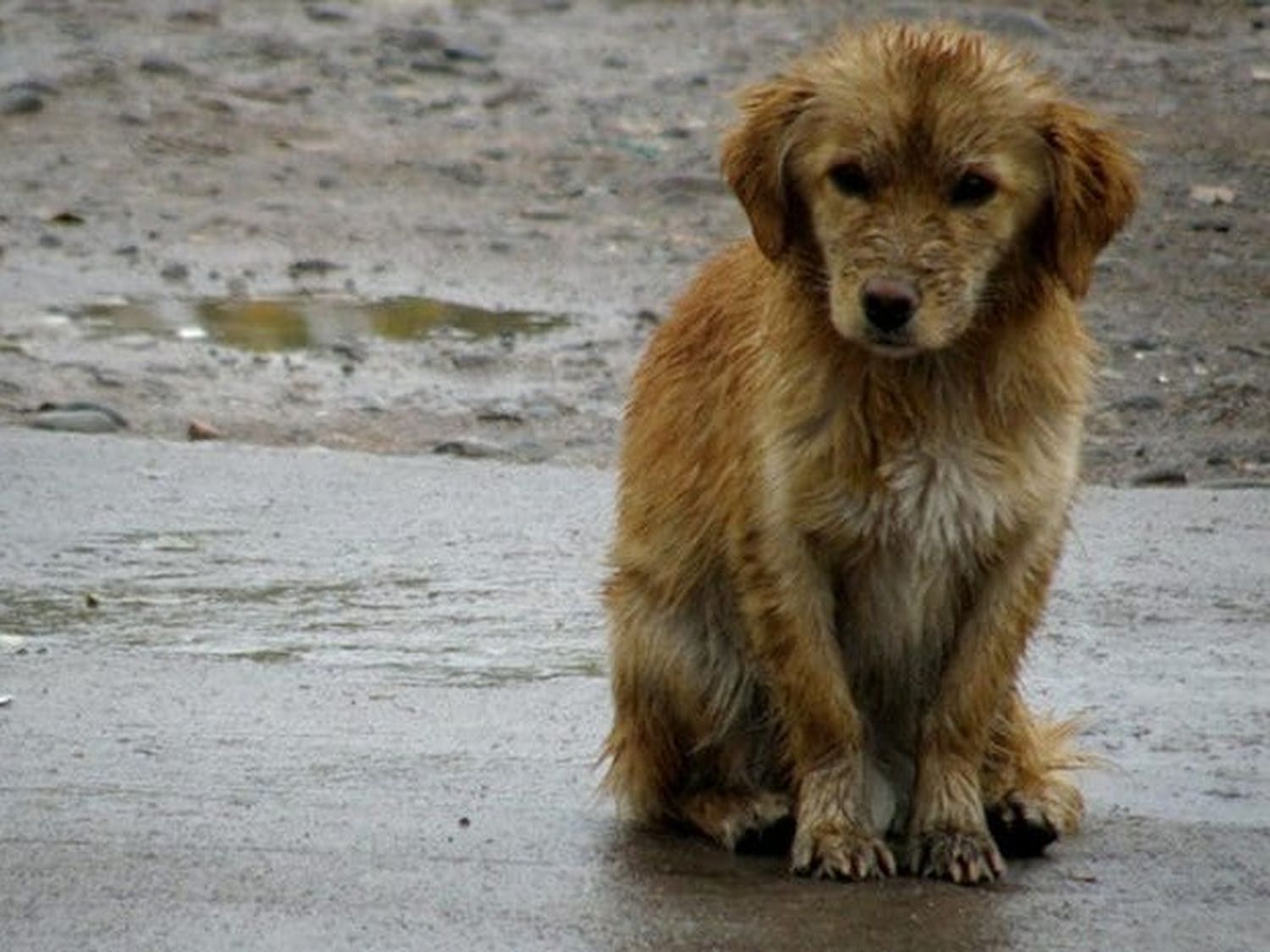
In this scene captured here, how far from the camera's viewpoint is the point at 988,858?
594 cm

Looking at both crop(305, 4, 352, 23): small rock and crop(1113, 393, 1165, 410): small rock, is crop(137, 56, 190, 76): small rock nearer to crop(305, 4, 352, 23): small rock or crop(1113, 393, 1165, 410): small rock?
crop(305, 4, 352, 23): small rock

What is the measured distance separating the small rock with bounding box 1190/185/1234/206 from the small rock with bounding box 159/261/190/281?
4.00 m

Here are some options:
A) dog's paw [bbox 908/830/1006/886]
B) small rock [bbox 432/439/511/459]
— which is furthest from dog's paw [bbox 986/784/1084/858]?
small rock [bbox 432/439/511/459]

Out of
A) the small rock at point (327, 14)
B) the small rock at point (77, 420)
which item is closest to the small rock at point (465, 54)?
the small rock at point (327, 14)

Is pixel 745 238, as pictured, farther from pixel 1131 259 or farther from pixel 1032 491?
pixel 1131 259

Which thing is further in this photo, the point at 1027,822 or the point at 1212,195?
the point at 1212,195

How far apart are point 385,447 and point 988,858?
4.54 metres

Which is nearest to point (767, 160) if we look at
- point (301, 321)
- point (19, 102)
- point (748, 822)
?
point (748, 822)

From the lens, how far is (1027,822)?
6082 millimetres

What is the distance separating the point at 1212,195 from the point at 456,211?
9.82 feet

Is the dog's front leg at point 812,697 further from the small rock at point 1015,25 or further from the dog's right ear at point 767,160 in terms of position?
the small rock at point 1015,25

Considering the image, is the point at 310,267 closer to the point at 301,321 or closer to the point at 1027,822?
the point at 301,321

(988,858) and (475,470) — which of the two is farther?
(475,470)

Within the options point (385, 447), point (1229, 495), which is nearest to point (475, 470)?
point (385, 447)
